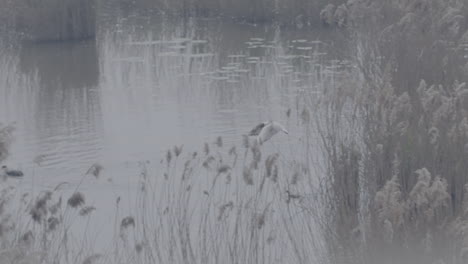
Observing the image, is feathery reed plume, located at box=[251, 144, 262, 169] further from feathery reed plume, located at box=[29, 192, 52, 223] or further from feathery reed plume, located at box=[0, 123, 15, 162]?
feathery reed plume, located at box=[0, 123, 15, 162]

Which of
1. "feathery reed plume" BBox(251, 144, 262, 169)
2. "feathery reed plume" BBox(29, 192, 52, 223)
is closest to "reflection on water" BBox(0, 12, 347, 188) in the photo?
"feathery reed plume" BBox(251, 144, 262, 169)

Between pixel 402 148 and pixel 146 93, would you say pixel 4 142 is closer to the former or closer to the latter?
pixel 402 148

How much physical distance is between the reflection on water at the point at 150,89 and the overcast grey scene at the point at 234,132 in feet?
0.16

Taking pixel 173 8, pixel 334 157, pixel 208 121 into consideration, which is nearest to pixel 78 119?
pixel 208 121

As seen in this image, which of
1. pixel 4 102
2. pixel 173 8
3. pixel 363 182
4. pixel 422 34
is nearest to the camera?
pixel 363 182

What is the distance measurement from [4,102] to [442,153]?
906cm

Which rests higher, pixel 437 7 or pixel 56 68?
pixel 437 7

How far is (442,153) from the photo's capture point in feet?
17.3

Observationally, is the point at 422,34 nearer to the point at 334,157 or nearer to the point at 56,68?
the point at 334,157

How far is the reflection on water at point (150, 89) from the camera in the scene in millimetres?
10117

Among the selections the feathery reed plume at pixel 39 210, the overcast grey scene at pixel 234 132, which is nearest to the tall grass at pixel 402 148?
the overcast grey scene at pixel 234 132

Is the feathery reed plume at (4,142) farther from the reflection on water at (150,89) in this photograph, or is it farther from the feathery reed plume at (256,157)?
the reflection on water at (150,89)

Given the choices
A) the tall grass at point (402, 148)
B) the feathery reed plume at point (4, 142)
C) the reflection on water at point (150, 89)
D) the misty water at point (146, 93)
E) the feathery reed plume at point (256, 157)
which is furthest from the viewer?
the reflection on water at point (150, 89)

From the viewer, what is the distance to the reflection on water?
1012cm
